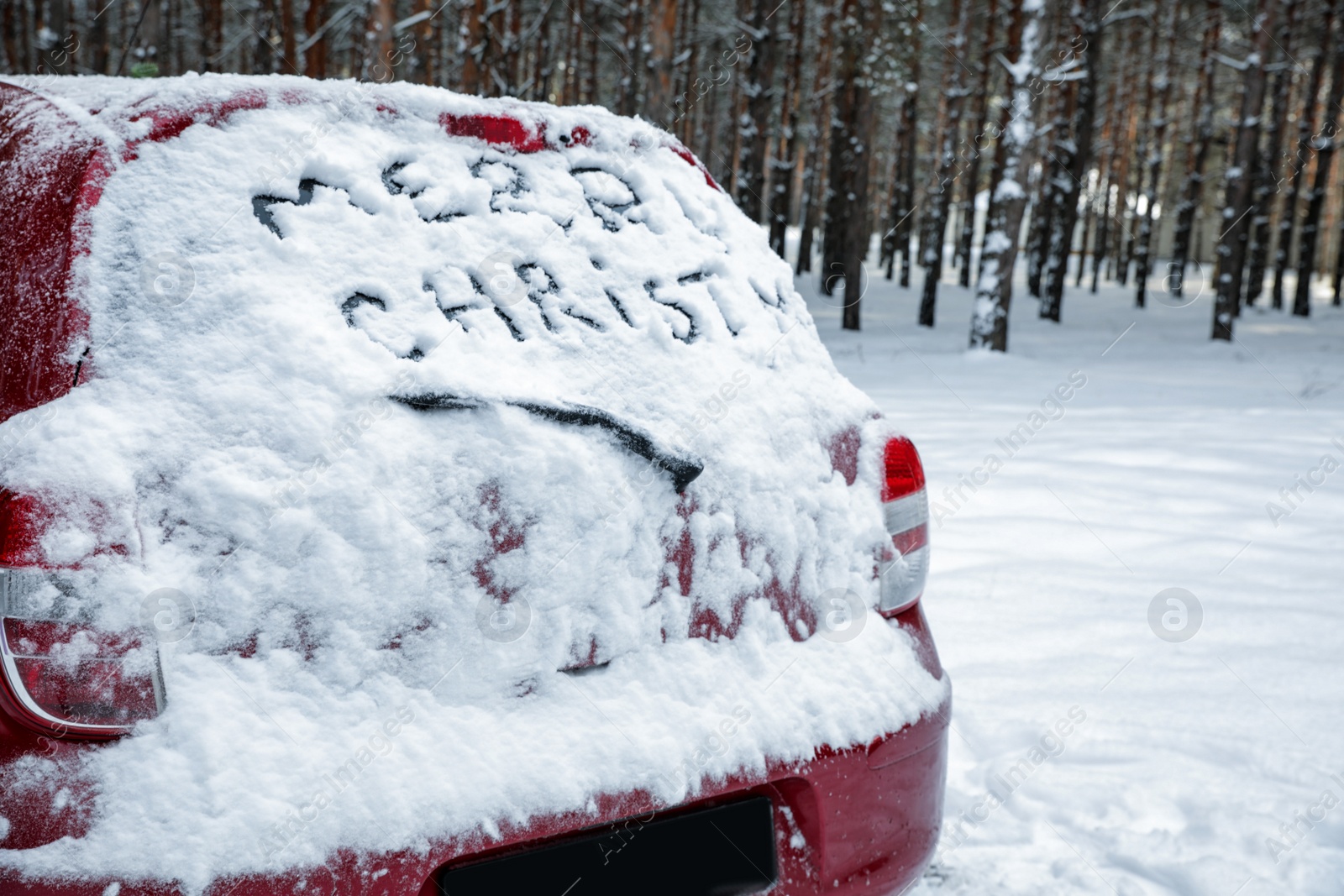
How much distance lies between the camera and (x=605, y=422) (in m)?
1.49

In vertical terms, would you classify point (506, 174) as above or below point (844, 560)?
above

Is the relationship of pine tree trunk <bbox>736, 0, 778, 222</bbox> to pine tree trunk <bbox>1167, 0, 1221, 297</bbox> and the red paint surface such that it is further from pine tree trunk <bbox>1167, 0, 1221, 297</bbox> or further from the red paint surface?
the red paint surface

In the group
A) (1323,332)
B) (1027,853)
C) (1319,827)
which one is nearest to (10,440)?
(1027,853)

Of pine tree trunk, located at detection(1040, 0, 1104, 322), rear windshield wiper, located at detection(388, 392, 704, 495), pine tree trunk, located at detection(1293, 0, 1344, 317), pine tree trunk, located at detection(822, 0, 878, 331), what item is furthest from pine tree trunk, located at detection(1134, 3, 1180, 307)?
rear windshield wiper, located at detection(388, 392, 704, 495)

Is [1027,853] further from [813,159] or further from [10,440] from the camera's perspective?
[813,159]

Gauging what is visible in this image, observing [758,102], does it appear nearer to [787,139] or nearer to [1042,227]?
[787,139]

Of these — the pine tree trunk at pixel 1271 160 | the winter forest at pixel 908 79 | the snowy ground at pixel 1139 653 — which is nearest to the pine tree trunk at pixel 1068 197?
the winter forest at pixel 908 79

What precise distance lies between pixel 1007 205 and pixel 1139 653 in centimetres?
991

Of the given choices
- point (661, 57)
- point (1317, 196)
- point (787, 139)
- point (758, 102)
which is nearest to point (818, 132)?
point (787, 139)

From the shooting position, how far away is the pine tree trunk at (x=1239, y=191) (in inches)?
563

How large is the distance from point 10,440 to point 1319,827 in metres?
2.86

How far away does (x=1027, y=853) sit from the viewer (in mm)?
2271

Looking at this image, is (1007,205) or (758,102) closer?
(1007,205)

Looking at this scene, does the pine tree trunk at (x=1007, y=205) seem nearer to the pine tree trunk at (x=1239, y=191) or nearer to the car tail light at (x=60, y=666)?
the pine tree trunk at (x=1239, y=191)
